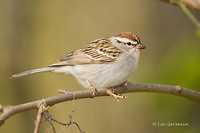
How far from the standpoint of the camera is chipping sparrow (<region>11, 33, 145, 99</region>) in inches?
214

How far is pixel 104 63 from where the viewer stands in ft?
18.7

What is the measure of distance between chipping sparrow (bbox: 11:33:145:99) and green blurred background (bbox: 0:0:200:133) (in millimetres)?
2542

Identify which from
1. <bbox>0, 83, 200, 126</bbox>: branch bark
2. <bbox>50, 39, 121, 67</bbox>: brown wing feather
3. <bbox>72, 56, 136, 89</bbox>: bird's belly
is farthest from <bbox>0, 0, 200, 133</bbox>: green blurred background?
<bbox>0, 83, 200, 126</bbox>: branch bark

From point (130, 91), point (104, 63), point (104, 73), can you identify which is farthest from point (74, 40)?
point (130, 91)

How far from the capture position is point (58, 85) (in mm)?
10016

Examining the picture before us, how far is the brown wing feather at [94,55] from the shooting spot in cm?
578

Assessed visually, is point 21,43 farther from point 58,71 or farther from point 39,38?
point 58,71

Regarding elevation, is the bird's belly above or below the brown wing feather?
below

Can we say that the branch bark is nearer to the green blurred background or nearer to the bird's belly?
the bird's belly

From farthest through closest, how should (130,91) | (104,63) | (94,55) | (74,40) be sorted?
(74,40), (94,55), (104,63), (130,91)

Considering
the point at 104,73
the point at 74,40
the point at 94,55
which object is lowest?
the point at 74,40

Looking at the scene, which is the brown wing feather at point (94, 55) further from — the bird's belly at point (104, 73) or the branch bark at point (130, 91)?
the branch bark at point (130, 91)

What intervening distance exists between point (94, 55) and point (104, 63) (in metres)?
0.31

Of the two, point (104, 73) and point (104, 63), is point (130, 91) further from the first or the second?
point (104, 63)
